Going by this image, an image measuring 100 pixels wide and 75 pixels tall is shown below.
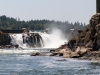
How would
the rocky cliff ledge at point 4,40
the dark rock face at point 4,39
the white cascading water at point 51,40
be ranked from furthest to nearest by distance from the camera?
the white cascading water at point 51,40 → the dark rock face at point 4,39 → the rocky cliff ledge at point 4,40

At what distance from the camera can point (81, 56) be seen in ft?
224

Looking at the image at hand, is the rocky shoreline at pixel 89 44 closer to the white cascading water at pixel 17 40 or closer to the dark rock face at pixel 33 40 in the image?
the white cascading water at pixel 17 40

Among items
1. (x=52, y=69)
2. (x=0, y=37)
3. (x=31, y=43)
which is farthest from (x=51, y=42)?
(x=52, y=69)

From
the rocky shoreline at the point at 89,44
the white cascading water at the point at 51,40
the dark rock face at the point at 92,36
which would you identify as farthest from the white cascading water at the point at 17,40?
the rocky shoreline at the point at 89,44

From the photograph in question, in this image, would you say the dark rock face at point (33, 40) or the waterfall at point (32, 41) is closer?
the waterfall at point (32, 41)

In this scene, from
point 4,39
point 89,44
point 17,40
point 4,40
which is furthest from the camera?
point 17,40

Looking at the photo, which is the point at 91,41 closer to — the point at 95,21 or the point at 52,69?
the point at 95,21

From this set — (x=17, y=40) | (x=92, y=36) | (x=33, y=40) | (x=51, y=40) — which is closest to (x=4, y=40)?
(x=17, y=40)

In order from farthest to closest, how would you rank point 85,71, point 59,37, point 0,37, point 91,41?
point 59,37
point 0,37
point 91,41
point 85,71

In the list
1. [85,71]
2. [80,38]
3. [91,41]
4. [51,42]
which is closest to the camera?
[85,71]

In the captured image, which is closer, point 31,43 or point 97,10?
point 97,10

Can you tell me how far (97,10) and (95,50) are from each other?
15605 millimetres

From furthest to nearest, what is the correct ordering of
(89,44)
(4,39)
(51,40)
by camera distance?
(51,40), (4,39), (89,44)

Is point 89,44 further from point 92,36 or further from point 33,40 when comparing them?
point 33,40
